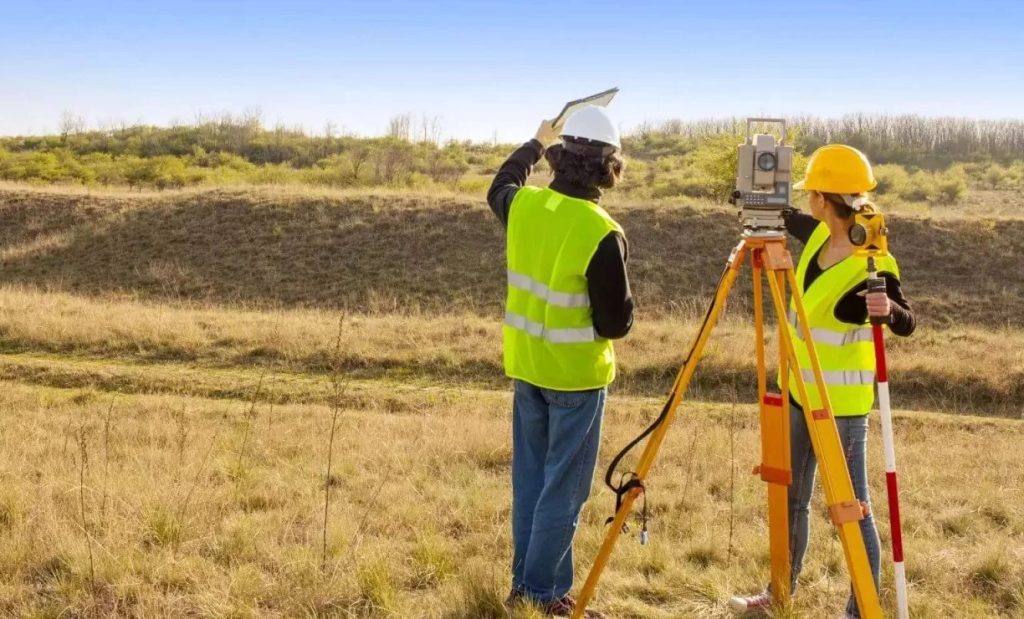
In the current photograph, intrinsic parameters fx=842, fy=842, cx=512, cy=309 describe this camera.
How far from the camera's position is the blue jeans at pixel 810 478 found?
10.8ft

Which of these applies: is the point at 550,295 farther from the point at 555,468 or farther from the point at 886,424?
the point at 886,424

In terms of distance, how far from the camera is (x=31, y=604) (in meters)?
3.34

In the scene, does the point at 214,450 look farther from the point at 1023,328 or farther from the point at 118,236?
the point at 118,236

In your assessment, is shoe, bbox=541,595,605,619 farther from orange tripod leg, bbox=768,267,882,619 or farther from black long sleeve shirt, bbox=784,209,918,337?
black long sleeve shirt, bbox=784,209,918,337

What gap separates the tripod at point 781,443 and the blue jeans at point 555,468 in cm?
22

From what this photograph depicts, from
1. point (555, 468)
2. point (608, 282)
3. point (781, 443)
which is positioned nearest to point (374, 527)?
point (555, 468)

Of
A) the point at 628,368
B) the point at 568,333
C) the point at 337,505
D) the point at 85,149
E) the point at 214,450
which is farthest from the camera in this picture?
the point at 85,149

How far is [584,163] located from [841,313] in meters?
1.14

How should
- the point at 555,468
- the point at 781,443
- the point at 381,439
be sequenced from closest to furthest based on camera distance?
the point at 781,443, the point at 555,468, the point at 381,439

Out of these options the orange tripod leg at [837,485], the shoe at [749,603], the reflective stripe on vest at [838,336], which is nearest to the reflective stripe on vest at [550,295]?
the orange tripod leg at [837,485]

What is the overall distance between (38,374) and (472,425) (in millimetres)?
6754

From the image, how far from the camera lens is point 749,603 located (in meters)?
3.54

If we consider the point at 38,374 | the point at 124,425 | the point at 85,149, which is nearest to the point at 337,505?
the point at 124,425

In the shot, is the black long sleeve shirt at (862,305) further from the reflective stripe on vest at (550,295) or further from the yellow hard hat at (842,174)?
the reflective stripe on vest at (550,295)
